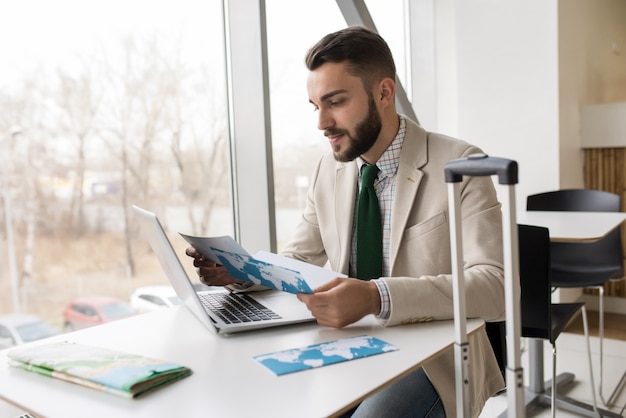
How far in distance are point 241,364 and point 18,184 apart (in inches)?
45.7

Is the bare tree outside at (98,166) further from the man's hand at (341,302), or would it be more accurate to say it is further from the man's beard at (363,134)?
the man's hand at (341,302)

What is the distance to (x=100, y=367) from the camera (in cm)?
107

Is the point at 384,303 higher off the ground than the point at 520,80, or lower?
lower

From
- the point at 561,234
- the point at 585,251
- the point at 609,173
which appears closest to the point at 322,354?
the point at 561,234

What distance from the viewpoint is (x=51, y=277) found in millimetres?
2020

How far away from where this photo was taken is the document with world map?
110 cm

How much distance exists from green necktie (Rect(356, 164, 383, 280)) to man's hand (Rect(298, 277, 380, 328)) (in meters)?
0.35

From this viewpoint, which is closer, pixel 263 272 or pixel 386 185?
pixel 263 272

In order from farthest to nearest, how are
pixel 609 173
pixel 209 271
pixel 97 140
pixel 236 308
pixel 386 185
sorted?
1. pixel 609 173
2. pixel 97 140
3. pixel 386 185
4. pixel 209 271
5. pixel 236 308

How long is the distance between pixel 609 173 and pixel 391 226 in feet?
10.6

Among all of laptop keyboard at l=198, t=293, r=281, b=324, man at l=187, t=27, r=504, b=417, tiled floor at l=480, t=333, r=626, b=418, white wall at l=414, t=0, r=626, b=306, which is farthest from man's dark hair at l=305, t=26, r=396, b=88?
white wall at l=414, t=0, r=626, b=306

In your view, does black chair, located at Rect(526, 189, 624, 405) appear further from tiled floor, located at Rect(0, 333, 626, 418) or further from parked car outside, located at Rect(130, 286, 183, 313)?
parked car outside, located at Rect(130, 286, 183, 313)

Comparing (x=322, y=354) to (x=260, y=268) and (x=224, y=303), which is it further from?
(x=224, y=303)

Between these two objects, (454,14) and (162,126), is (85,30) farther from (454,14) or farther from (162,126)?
(454,14)
